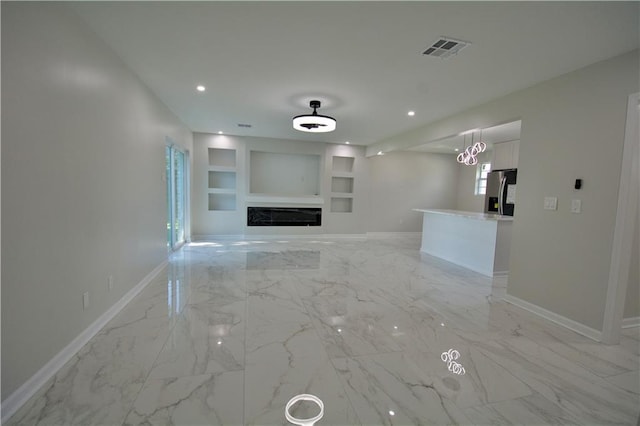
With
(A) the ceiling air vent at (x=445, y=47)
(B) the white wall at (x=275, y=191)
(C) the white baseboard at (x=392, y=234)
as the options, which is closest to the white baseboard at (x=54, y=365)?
(A) the ceiling air vent at (x=445, y=47)

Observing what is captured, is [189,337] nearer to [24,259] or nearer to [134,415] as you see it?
[134,415]

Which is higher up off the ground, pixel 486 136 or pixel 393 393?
pixel 486 136

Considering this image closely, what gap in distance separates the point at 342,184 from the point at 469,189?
3.77 m

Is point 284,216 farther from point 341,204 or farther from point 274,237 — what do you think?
point 341,204

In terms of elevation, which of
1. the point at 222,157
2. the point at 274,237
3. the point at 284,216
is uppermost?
the point at 222,157

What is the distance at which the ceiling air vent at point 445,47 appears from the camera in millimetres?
2369

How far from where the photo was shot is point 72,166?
6.97ft

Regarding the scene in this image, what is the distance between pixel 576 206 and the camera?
278 centimetres

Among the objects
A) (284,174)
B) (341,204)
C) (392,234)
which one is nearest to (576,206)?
(341,204)

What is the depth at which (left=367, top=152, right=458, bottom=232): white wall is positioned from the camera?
8.37 metres

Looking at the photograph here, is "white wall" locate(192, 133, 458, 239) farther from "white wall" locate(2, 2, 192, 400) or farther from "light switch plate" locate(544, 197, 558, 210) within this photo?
"light switch plate" locate(544, 197, 558, 210)

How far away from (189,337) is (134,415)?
0.84 meters

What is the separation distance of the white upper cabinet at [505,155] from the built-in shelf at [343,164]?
3408 millimetres

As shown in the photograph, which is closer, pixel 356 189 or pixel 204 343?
pixel 204 343
